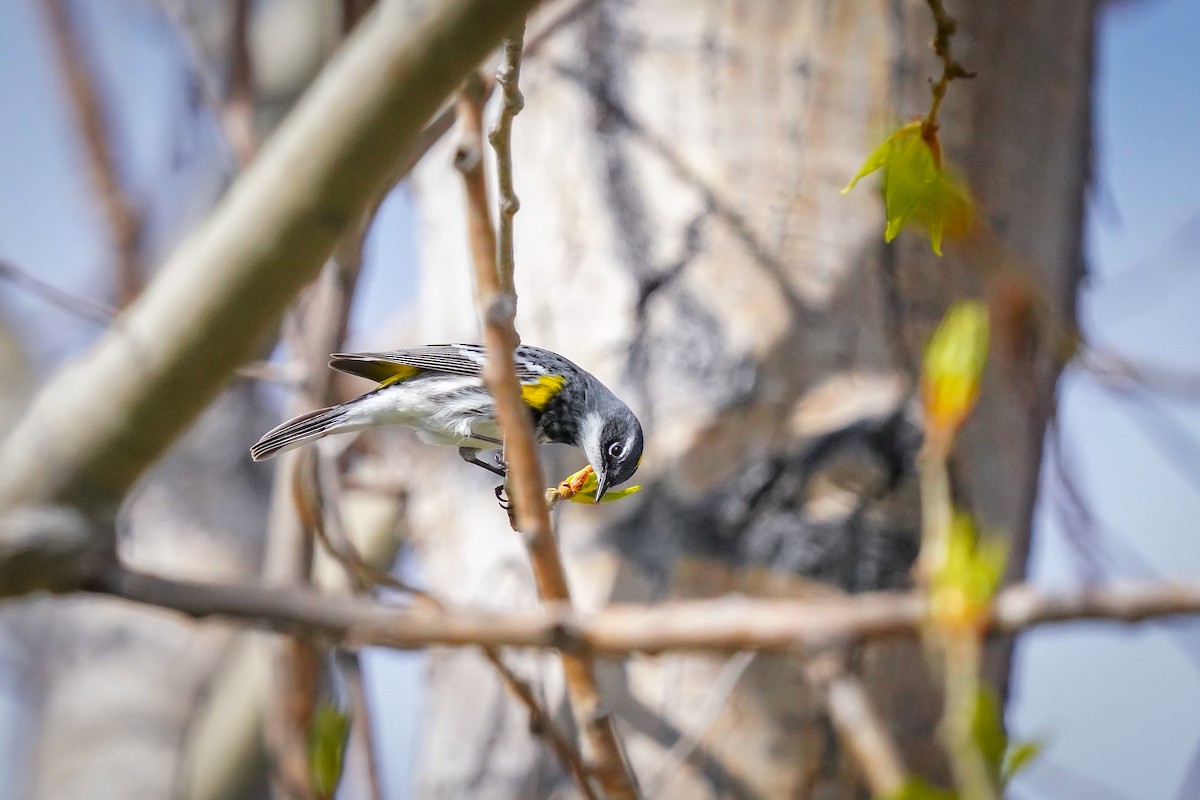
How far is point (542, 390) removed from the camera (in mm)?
1155

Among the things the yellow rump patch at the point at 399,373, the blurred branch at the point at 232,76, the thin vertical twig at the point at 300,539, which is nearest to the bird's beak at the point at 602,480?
the yellow rump patch at the point at 399,373

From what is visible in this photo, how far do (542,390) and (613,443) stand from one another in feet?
0.32

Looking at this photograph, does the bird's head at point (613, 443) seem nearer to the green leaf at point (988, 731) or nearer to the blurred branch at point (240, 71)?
the green leaf at point (988, 731)

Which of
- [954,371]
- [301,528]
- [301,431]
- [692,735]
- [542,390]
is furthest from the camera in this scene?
[301,528]

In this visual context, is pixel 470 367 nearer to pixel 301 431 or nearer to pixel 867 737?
pixel 301 431

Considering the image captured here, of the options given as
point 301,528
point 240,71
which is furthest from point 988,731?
point 240,71

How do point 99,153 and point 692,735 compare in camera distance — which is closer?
point 692,735

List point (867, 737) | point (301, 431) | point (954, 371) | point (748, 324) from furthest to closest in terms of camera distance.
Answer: point (748, 324) → point (301, 431) → point (954, 371) → point (867, 737)

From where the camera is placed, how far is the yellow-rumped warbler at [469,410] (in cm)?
99

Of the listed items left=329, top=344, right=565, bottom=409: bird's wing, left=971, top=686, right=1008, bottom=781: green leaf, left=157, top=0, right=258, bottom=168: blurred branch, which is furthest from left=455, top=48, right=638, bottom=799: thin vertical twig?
left=157, top=0, right=258, bottom=168: blurred branch

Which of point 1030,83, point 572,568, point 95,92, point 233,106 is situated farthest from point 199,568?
point 1030,83

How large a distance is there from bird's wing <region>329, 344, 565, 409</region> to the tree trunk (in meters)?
0.44

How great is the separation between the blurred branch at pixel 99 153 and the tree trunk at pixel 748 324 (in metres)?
1.57

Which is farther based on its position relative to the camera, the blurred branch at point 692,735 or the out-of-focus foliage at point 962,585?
the blurred branch at point 692,735
